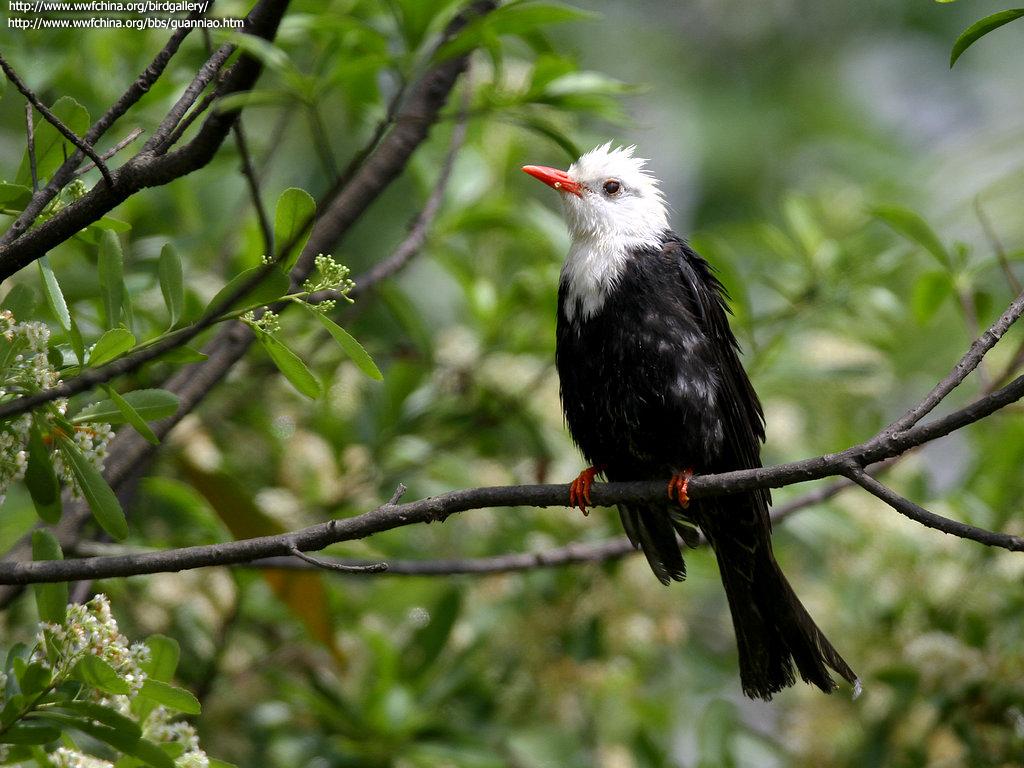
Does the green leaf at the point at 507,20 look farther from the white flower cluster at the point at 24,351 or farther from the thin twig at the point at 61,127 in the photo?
the white flower cluster at the point at 24,351

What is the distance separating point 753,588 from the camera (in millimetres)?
3592

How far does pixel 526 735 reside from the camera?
Answer: 4379 mm

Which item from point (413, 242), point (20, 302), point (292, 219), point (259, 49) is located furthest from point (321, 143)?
point (20, 302)

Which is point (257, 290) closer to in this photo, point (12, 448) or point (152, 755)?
point (12, 448)

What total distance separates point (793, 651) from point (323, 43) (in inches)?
105

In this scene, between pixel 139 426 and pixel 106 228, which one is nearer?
pixel 139 426

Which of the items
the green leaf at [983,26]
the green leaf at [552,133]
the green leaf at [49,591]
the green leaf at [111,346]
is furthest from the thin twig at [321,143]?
the green leaf at [983,26]

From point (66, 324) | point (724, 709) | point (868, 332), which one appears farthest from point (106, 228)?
point (868, 332)

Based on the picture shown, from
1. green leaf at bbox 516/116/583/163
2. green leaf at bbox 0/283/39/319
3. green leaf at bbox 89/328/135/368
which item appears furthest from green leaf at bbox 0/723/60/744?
green leaf at bbox 516/116/583/163

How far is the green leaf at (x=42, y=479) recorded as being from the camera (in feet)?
7.39

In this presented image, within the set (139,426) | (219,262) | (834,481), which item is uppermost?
(219,262)

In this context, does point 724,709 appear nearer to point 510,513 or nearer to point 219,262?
point 510,513

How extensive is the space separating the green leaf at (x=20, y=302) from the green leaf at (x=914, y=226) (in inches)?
101

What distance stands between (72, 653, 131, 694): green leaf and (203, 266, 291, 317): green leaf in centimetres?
67
